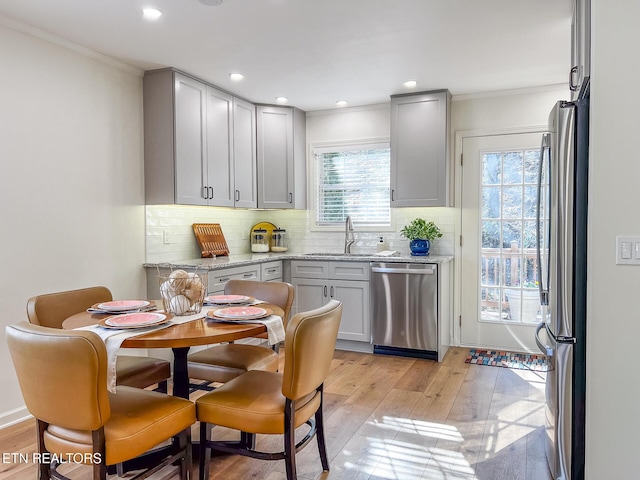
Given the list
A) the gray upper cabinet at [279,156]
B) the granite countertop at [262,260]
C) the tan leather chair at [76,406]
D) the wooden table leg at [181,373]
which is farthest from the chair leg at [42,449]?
the gray upper cabinet at [279,156]

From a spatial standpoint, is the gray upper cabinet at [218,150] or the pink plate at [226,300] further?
the gray upper cabinet at [218,150]

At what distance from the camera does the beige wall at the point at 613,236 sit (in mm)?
1838

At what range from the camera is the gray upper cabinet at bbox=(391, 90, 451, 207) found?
4.44 m

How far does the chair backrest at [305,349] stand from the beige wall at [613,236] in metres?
1.08

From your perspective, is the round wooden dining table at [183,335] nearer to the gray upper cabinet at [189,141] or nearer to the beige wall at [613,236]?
the beige wall at [613,236]

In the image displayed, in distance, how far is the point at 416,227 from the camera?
4594mm

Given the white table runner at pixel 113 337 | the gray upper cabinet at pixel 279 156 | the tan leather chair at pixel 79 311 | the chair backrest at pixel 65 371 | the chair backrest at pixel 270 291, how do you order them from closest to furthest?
the chair backrest at pixel 65 371 < the white table runner at pixel 113 337 < the tan leather chair at pixel 79 311 < the chair backrest at pixel 270 291 < the gray upper cabinet at pixel 279 156

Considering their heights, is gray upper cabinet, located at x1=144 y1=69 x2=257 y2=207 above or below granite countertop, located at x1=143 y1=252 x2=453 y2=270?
above

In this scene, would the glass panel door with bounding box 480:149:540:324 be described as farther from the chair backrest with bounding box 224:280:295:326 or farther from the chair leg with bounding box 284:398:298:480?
the chair leg with bounding box 284:398:298:480

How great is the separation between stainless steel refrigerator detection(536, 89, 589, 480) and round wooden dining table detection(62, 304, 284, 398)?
1.33 meters

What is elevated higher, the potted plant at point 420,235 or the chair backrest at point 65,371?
the potted plant at point 420,235

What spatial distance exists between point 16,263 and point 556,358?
3.14m

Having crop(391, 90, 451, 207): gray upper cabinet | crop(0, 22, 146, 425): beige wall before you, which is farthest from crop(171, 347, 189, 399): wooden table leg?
crop(391, 90, 451, 207): gray upper cabinet

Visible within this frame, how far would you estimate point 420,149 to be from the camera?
452cm
